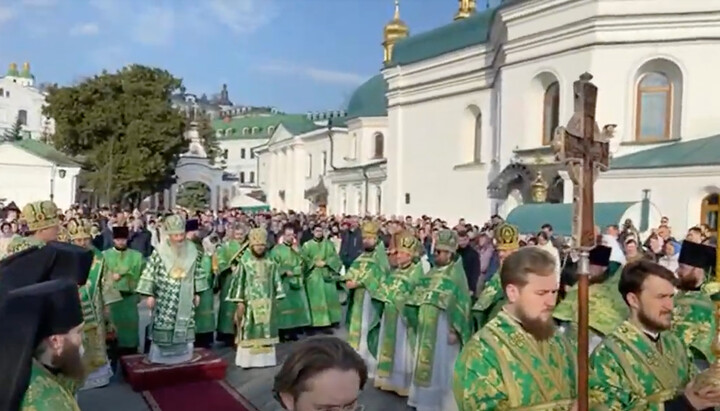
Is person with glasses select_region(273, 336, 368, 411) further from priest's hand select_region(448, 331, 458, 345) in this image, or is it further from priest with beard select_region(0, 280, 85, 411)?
priest's hand select_region(448, 331, 458, 345)

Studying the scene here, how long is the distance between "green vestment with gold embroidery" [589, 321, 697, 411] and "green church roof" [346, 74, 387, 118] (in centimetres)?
3964

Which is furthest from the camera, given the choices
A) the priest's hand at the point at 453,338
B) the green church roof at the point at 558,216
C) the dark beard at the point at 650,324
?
the green church roof at the point at 558,216

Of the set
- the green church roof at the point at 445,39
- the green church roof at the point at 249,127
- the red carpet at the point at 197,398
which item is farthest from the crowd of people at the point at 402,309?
the green church roof at the point at 249,127

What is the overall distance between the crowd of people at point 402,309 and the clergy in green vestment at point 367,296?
2 cm

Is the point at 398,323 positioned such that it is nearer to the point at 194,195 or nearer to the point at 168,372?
the point at 168,372

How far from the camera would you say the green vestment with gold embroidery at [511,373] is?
3.61m

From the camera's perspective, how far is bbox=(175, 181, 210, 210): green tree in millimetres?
50375

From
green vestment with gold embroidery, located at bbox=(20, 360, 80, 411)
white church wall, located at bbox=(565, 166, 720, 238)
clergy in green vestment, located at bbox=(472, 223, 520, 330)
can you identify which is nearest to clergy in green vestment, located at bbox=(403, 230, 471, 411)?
clergy in green vestment, located at bbox=(472, 223, 520, 330)

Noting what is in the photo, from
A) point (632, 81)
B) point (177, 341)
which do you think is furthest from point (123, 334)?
point (632, 81)

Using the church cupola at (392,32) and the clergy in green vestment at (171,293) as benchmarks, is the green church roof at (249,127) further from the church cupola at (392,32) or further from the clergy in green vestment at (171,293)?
the clergy in green vestment at (171,293)

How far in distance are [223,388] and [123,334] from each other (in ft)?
5.74

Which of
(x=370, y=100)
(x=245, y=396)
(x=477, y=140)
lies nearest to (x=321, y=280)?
(x=245, y=396)

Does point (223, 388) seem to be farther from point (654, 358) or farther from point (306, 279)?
point (654, 358)

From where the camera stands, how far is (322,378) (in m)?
2.17
